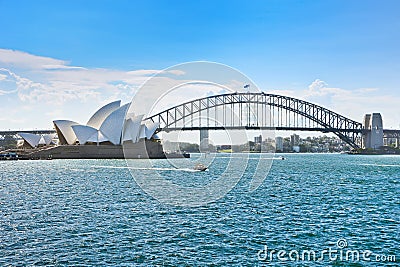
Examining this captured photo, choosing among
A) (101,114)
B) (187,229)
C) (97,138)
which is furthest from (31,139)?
(187,229)

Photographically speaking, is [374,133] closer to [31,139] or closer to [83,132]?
[83,132]

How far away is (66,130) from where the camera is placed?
82.7 meters

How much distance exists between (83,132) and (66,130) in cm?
434

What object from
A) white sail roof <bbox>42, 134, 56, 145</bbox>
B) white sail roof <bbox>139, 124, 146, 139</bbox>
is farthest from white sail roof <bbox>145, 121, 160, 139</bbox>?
white sail roof <bbox>42, 134, 56, 145</bbox>

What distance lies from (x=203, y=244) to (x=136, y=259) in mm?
2138

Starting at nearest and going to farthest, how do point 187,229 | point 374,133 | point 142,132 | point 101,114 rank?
1. point 187,229
2. point 142,132
3. point 101,114
4. point 374,133

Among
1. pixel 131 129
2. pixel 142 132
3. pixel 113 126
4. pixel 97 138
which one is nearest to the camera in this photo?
pixel 113 126

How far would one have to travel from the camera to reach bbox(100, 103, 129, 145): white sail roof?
78569 mm

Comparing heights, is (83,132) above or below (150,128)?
below

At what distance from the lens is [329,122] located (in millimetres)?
105250

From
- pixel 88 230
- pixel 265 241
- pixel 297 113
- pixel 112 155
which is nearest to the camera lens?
pixel 265 241

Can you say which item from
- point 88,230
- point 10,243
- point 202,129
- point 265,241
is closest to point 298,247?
point 265,241

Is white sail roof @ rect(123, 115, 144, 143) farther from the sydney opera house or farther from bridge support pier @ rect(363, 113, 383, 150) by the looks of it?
bridge support pier @ rect(363, 113, 383, 150)

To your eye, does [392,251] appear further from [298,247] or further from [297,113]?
[297,113]
